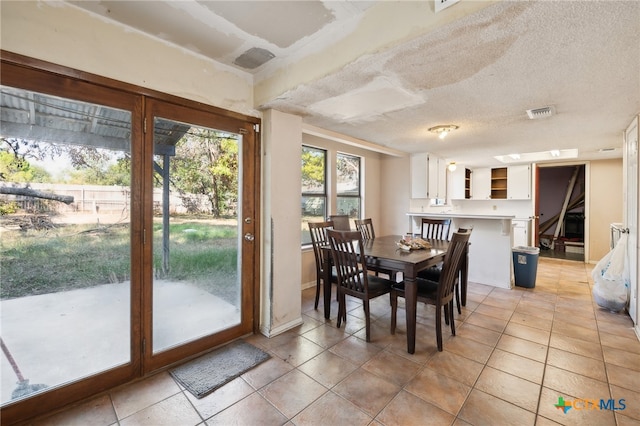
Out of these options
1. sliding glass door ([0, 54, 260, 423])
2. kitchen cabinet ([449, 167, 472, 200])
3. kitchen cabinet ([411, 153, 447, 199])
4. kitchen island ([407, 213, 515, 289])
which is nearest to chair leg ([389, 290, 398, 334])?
sliding glass door ([0, 54, 260, 423])

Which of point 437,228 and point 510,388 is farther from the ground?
point 437,228

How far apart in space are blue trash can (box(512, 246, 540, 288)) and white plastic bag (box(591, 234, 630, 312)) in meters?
0.78

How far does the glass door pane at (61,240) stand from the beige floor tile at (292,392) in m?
1.04

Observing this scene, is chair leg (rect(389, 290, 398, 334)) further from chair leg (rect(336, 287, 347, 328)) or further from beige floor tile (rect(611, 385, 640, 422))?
beige floor tile (rect(611, 385, 640, 422))

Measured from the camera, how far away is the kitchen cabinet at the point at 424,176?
5.00 meters

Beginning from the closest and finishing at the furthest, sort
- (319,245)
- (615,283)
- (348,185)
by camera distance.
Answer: (615,283), (319,245), (348,185)

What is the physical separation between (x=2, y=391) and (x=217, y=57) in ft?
8.22

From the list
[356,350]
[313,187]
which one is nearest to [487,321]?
[356,350]

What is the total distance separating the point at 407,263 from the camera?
232 cm

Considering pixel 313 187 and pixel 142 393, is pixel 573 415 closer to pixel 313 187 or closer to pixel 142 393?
pixel 142 393

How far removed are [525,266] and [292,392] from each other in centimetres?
381

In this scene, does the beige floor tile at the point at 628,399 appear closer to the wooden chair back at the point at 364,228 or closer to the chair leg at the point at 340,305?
the chair leg at the point at 340,305

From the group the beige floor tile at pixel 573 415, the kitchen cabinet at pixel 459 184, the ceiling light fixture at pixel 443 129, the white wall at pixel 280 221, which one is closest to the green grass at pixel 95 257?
the white wall at pixel 280 221

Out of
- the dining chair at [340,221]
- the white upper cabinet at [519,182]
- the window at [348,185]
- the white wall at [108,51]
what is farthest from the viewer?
the white upper cabinet at [519,182]
